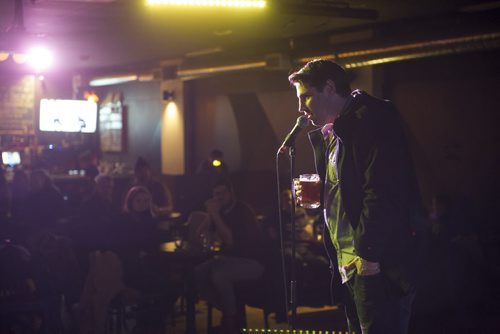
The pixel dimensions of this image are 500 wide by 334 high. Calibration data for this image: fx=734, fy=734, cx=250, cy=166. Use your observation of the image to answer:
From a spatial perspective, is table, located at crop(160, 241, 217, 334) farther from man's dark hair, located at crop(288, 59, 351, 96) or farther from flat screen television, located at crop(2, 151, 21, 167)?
flat screen television, located at crop(2, 151, 21, 167)

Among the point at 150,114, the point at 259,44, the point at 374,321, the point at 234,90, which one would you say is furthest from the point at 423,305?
the point at 150,114

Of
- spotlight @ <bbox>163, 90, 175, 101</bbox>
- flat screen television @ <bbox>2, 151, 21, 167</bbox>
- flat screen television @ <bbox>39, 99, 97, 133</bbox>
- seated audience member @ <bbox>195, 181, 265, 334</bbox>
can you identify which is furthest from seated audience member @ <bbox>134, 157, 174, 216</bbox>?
flat screen television @ <bbox>2, 151, 21, 167</bbox>

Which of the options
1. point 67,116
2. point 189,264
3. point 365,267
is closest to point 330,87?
point 365,267

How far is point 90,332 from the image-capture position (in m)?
5.42

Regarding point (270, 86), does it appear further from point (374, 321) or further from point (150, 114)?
point (374, 321)

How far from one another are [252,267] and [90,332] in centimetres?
145

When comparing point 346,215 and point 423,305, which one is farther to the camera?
point 423,305

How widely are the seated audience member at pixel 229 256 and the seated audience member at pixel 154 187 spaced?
12.1ft

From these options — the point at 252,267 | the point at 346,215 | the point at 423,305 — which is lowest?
the point at 423,305

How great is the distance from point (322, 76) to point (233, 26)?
7.26 metres

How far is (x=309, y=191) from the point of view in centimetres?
296

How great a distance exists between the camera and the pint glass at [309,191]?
2934 millimetres

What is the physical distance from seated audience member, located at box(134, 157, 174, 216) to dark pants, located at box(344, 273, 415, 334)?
24.7 feet

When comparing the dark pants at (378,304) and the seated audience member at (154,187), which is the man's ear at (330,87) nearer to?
the dark pants at (378,304)
